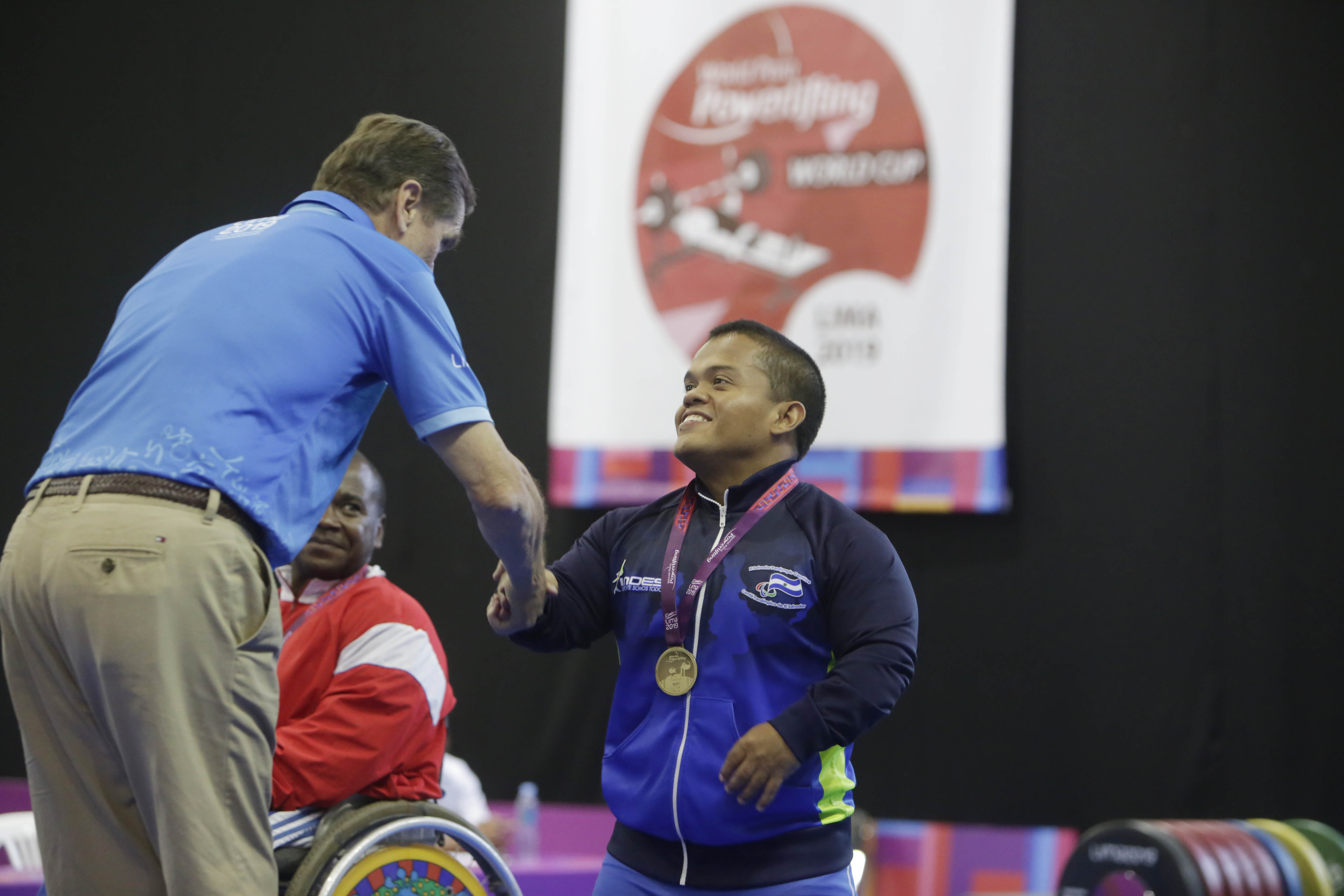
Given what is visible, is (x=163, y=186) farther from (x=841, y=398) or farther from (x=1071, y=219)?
(x=1071, y=219)

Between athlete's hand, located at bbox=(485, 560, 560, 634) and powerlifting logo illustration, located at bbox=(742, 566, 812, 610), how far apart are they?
365mm

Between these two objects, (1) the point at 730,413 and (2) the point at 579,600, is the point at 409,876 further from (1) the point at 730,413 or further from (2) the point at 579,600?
(1) the point at 730,413

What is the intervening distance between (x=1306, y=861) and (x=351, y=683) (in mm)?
2525

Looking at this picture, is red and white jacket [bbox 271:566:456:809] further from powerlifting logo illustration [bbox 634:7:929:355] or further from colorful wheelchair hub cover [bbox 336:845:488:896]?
powerlifting logo illustration [bbox 634:7:929:355]

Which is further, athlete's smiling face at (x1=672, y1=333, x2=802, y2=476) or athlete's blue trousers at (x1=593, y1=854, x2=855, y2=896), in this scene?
athlete's smiling face at (x1=672, y1=333, x2=802, y2=476)

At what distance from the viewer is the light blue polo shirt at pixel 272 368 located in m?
1.73

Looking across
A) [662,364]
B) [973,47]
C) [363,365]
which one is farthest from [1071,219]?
[363,365]

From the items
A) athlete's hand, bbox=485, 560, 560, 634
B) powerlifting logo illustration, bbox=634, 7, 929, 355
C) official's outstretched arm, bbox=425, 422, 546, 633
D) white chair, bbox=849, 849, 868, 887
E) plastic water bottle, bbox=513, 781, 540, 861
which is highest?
powerlifting logo illustration, bbox=634, 7, 929, 355

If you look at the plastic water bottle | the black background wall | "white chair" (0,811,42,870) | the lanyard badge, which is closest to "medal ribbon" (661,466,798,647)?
the lanyard badge

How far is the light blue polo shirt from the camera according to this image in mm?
1734

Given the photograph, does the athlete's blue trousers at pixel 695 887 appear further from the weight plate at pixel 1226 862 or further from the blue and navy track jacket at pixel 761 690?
the weight plate at pixel 1226 862

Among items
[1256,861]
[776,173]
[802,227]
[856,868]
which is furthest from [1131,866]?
[776,173]

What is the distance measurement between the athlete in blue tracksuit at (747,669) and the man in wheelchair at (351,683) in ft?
1.60

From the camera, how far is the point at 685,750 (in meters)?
1.78
